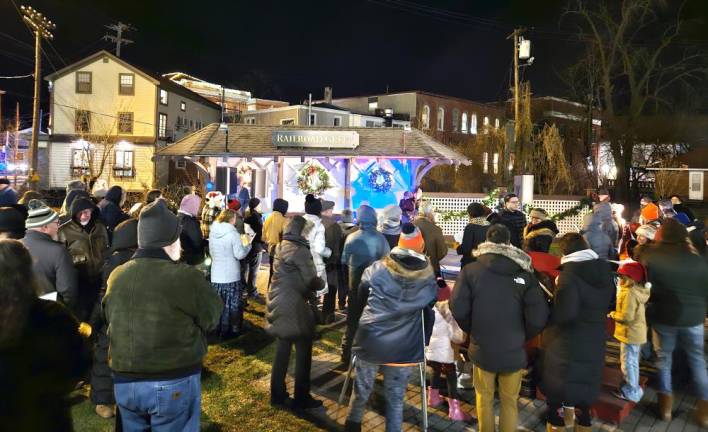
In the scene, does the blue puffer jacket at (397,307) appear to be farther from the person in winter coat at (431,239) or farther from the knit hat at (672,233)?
the knit hat at (672,233)

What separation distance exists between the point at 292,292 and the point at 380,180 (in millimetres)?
11798

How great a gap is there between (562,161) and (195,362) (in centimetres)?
2610

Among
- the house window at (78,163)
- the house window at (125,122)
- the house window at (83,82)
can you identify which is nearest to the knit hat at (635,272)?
the house window at (78,163)

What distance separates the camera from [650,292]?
196 inches

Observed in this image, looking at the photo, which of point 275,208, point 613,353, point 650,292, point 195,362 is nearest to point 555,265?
point 650,292

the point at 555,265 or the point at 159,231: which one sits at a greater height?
the point at 159,231

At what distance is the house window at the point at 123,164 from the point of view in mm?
35125

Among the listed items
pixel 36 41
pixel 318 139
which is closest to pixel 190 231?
pixel 318 139

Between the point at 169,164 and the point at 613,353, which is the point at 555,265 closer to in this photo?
the point at 613,353

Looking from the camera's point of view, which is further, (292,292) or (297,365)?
(297,365)

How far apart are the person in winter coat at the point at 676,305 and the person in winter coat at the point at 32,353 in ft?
16.5

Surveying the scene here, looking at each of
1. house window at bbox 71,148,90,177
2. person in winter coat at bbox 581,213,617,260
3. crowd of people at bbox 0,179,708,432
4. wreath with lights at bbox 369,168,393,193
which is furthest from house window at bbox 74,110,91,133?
person in winter coat at bbox 581,213,617,260

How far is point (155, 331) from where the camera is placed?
278 cm

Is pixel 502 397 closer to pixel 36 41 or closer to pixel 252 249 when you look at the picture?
pixel 252 249
